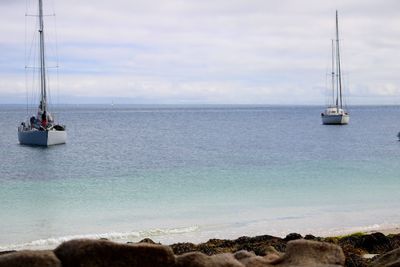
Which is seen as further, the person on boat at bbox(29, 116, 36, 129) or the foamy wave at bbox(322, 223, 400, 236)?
the person on boat at bbox(29, 116, 36, 129)

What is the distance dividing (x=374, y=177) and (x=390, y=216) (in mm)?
13508

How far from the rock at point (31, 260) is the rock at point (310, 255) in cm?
297

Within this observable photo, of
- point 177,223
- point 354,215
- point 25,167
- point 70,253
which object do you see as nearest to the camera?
point 70,253

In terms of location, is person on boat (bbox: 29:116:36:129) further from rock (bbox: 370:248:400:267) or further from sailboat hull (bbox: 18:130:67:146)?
rock (bbox: 370:248:400:267)

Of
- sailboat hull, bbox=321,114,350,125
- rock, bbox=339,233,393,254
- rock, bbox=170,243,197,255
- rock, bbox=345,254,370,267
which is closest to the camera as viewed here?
rock, bbox=345,254,370,267

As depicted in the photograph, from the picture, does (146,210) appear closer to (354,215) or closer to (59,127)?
(354,215)

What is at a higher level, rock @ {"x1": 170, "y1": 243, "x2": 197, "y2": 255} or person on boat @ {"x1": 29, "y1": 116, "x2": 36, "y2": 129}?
person on boat @ {"x1": 29, "y1": 116, "x2": 36, "y2": 129}

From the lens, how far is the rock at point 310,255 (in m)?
8.62

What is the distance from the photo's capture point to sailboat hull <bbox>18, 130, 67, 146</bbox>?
190ft

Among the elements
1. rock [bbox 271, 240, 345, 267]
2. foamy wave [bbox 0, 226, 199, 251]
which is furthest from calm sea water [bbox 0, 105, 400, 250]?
rock [bbox 271, 240, 345, 267]

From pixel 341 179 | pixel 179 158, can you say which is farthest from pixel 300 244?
pixel 179 158

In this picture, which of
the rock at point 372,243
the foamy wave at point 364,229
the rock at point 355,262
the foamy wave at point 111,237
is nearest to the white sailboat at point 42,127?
the foamy wave at point 111,237

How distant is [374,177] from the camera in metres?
37.4

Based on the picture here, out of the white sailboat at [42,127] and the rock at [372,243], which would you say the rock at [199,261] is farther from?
the white sailboat at [42,127]
